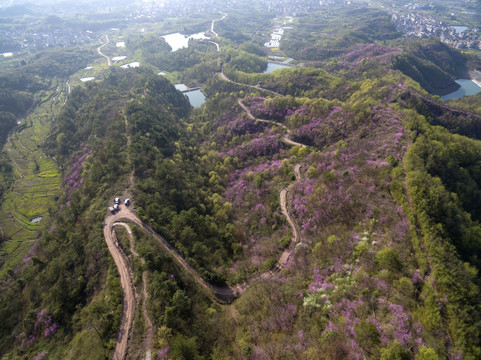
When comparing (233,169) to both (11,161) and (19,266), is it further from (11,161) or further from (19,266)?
(11,161)

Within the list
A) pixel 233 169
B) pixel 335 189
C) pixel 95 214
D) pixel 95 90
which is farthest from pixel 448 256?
pixel 95 90

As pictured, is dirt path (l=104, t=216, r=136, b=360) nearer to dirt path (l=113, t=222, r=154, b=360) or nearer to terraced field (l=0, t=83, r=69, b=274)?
dirt path (l=113, t=222, r=154, b=360)

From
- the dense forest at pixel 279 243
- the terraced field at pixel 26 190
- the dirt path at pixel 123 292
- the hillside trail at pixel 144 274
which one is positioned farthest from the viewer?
the terraced field at pixel 26 190

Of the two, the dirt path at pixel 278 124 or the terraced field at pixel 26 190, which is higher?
the dirt path at pixel 278 124

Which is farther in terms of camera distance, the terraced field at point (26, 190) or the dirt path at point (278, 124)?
the dirt path at point (278, 124)

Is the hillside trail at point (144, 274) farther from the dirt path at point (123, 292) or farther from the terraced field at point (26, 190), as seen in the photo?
the terraced field at point (26, 190)

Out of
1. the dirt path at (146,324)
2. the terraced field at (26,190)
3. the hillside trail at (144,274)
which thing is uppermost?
the dirt path at (146,324)

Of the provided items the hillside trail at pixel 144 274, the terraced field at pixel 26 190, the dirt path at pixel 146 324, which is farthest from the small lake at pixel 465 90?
the terraced field at pixel 26 190
